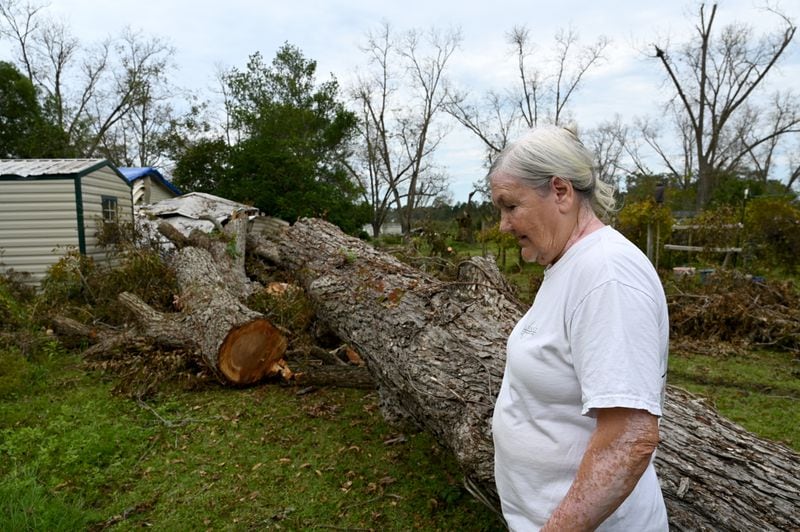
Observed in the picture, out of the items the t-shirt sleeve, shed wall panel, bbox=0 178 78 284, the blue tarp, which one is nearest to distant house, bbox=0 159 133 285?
shed wall panel, bbox=0 178 78 284

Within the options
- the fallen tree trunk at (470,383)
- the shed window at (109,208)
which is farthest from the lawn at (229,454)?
the shed window at (109,208)

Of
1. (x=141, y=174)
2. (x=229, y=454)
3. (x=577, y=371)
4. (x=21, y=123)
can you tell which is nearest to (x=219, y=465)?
(x=229, y=454)

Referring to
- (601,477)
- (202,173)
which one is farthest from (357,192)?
(601,477)

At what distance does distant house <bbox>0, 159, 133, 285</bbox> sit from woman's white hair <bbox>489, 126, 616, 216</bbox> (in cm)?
1094

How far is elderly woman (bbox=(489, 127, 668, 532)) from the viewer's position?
1056 millimetres

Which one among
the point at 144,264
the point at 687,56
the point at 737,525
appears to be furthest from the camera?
the point at 687,56

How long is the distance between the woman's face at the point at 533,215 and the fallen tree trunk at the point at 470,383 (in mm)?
1396

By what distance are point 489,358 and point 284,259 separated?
12.7 ft

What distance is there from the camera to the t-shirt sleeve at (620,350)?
104 cm

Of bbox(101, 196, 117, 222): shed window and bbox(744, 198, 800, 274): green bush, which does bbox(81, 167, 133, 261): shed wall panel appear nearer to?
bbox(101, 196, 117, 222): shed window

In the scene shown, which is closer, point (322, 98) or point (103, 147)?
point (322, 98)

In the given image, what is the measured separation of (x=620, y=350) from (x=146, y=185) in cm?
1977

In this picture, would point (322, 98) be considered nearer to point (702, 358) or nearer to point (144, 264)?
point (144, 264)

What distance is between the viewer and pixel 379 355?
152 inches
